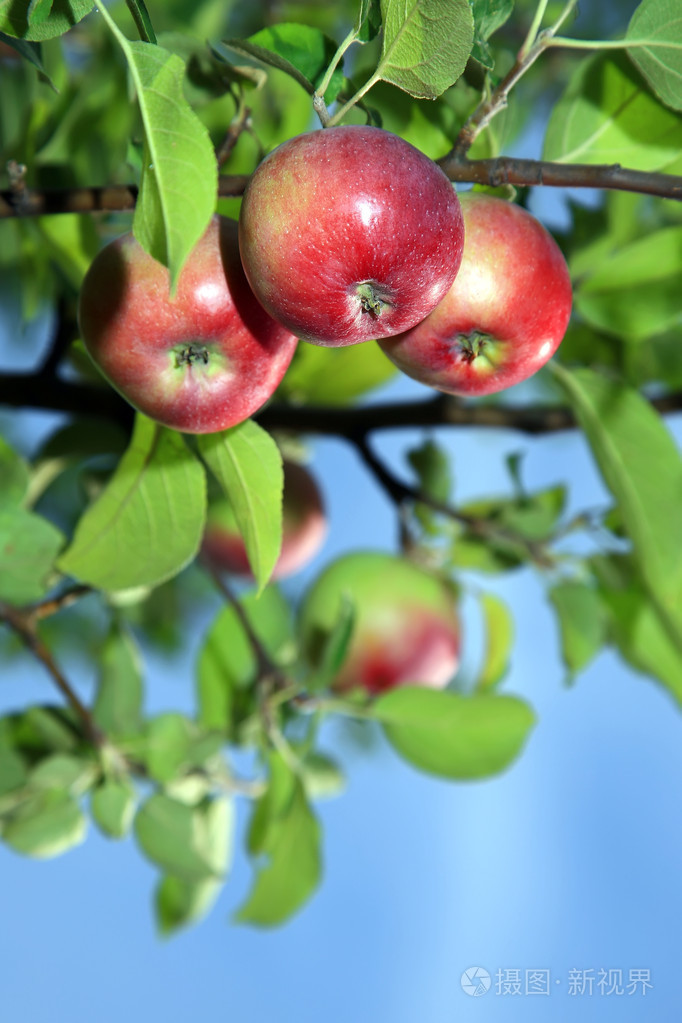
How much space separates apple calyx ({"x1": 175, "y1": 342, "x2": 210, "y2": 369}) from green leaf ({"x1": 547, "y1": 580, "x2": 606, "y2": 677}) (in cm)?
61

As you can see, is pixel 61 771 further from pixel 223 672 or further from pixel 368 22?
pixel 368 22

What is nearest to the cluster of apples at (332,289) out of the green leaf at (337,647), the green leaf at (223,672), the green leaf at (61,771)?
the green leaf at (337,647)

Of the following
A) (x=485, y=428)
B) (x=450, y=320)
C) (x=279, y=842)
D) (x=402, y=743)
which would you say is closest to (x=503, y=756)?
(x=402, y=743)

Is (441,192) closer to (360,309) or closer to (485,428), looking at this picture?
(360,309)

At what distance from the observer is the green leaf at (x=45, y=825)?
719mm

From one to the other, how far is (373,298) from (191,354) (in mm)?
95

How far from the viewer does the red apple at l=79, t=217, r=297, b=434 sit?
0.40 metres

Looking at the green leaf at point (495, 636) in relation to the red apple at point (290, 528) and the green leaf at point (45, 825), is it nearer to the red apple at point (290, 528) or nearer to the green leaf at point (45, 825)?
the red apple at point (290, 528)

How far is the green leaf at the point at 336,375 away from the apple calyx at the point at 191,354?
1.65ft

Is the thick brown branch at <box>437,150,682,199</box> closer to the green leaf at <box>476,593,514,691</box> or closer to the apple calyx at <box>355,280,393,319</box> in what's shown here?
the apple calyx at <box>355,280,393,319</box>

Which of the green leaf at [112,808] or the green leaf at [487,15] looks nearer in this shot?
the green leaf at [487,15]

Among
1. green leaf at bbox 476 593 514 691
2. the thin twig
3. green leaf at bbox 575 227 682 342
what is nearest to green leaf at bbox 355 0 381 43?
green leaf at bbox 575 227 682 342

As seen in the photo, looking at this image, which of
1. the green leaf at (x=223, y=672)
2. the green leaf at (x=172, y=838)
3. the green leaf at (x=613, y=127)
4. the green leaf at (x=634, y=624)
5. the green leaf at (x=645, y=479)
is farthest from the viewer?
the green leaf at (x=223, y=672)

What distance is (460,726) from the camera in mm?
781
